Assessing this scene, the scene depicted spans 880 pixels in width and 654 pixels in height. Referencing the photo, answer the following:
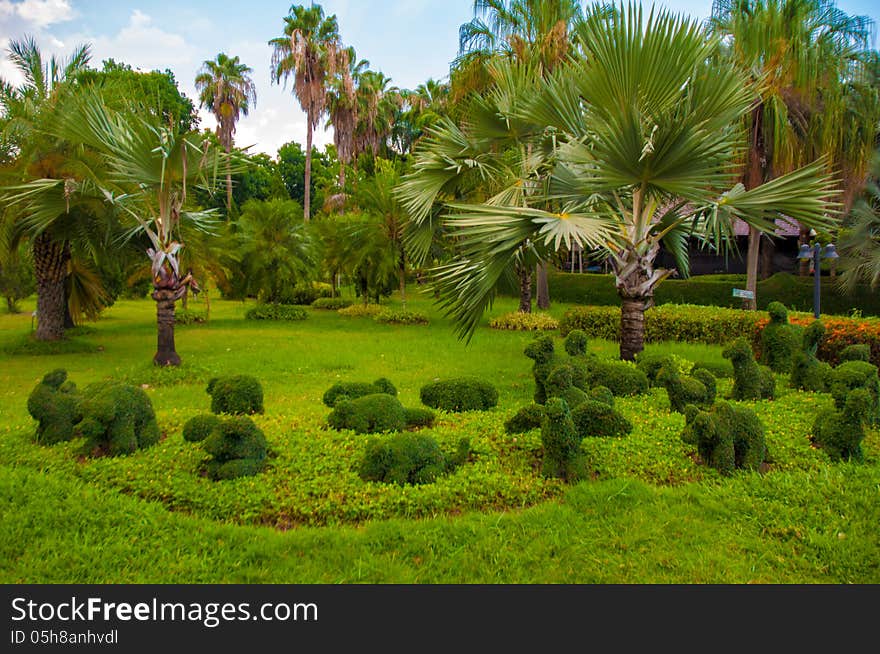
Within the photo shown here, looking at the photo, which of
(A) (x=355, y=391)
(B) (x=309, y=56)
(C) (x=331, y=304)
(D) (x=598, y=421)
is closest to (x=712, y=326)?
(D) (x=598, y=421)

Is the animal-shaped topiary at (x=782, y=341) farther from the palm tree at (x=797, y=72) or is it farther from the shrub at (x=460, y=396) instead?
the palm tree at (x=797, y=72)

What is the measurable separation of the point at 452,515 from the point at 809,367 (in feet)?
Answer: 16.3

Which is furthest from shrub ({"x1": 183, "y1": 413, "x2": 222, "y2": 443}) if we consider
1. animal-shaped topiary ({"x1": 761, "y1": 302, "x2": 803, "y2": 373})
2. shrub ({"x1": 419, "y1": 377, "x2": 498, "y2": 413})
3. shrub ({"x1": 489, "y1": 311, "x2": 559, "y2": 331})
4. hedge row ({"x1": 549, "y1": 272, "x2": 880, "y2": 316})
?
hedge row ({"x1": 549, "y1": 272, "x2": 880, "y2": 316})

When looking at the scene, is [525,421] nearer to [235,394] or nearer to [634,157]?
[235,394]

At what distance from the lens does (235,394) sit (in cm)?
598

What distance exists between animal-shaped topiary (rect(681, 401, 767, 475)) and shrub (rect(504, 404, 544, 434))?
1169 mm

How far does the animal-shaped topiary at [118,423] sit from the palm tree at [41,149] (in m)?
6.08

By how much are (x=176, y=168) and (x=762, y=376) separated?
797cm

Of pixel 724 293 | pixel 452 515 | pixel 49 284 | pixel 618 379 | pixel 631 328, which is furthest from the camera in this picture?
pixel 724 293

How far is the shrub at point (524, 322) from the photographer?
49.2 ft

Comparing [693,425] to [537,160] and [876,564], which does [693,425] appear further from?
[537,160]

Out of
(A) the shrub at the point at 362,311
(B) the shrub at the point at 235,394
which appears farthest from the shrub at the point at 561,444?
(A) the shrub at the point at 362,311

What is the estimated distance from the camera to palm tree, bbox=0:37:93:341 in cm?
1023

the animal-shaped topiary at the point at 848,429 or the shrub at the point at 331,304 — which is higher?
the shrub at the point at 331,304
